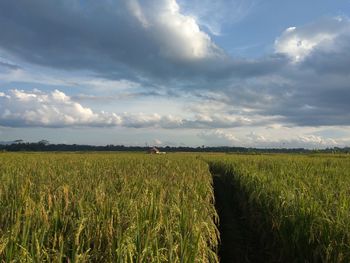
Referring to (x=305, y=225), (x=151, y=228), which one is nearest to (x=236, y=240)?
(x=305, y=225)

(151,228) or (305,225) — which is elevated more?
(151,228)

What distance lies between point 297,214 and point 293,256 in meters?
0.77

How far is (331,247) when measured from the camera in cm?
583

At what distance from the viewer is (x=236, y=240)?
36.3 ft

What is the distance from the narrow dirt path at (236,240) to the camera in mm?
9633

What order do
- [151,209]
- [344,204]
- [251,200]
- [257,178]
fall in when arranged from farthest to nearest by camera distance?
[257,178], [251,200], [344,204], [151,209]

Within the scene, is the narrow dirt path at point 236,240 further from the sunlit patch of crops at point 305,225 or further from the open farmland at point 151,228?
the sunlit patch of crops at point 305,225

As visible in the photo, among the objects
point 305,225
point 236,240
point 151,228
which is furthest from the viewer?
point 236,240

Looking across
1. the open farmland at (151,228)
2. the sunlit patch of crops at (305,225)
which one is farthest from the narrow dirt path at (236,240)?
the sunlit patch of crops at (305,225)

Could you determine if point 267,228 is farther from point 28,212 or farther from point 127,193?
point 28,212

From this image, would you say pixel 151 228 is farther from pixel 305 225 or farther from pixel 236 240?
pixel 236 240

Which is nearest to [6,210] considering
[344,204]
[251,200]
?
[344,204]

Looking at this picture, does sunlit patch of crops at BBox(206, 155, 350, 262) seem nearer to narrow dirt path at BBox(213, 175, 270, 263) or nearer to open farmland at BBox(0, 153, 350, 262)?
open farmland at BBox(0, 153, 350, 262)

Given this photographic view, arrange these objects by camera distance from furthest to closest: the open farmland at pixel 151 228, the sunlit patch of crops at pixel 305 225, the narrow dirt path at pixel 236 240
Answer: the narrow dirt path at pixel 236 240
the sunlit patch of crops at pixel 305 225
the open farmland at pixel 151 228
